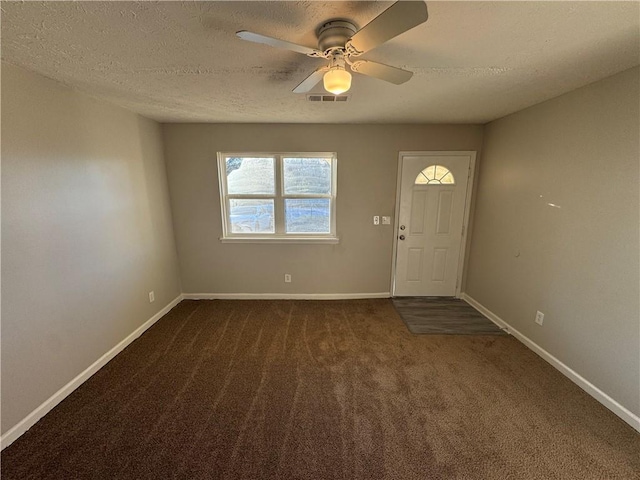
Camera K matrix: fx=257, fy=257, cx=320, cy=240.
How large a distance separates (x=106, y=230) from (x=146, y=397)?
1.49 m

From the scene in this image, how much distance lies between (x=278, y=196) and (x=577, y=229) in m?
2.99

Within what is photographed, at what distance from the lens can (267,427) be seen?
5.57ft

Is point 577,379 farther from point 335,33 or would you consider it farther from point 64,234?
point 64,234

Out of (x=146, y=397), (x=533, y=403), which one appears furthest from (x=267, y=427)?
(x=533, y=403)

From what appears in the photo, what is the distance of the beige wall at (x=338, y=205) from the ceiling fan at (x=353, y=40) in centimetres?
181

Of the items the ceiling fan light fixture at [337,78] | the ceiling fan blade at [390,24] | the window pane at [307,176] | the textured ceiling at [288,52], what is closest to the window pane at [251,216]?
the window pane at [307,176]

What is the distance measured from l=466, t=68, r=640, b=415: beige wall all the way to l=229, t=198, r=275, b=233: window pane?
2825 mm

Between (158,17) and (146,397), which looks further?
(146,397)

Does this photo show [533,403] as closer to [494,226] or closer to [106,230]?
[494,226]

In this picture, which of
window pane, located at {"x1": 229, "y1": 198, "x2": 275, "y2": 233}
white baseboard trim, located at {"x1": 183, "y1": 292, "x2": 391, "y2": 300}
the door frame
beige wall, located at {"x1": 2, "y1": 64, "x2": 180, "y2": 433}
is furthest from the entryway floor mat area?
beige wall, located at {"x1": 2, "y1": 64, "x2": 180, "y2": 433}

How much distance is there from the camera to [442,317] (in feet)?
10.3

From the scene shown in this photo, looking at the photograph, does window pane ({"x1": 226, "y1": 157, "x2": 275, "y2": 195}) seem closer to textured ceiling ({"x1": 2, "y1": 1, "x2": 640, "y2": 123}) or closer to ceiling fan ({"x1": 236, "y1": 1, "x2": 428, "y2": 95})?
textured ceiling ({"x1": 2, "y1": 1, "x2": 640, "y2": 123})

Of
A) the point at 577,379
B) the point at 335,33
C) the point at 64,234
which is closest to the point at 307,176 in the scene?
the point at 335,33

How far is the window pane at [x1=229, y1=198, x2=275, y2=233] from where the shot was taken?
3.47m
